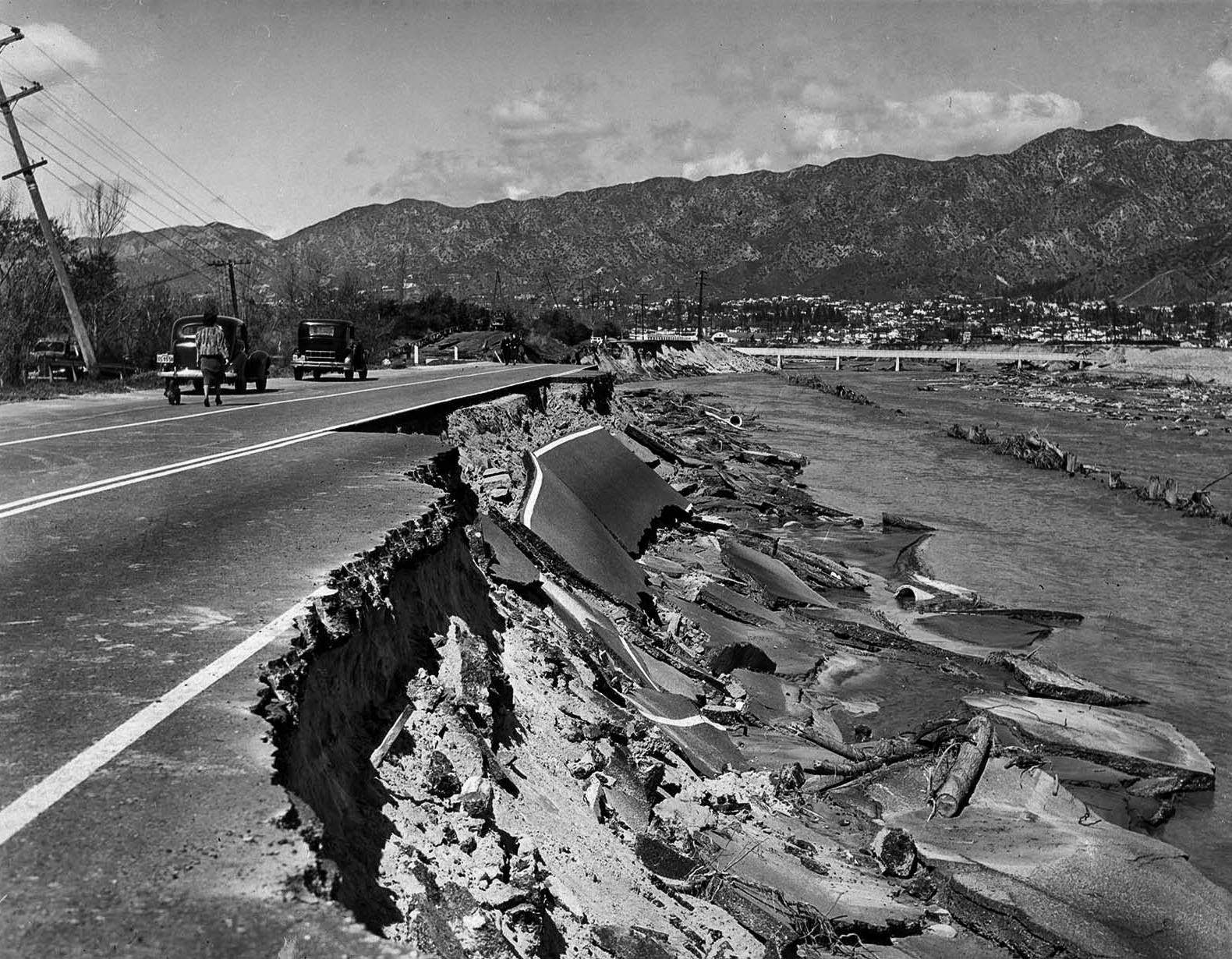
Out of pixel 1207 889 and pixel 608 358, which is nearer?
pixel 1207 889

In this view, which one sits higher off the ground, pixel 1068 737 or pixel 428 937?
pixel 428 937

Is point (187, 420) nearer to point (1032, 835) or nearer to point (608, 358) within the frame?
point (1032, 835)

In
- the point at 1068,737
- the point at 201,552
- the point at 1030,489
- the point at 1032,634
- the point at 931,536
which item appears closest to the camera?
the point at 201,552

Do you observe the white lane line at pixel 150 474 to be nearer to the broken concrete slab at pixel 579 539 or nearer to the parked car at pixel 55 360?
the broken concrete slab at pixel 579 539

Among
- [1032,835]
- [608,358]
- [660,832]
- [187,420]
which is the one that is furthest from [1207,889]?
[608,358]

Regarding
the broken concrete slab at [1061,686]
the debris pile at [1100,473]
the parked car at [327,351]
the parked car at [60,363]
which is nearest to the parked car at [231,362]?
the parked car at [60,363]

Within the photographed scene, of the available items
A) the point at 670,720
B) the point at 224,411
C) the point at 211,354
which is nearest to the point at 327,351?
the point at 211,354

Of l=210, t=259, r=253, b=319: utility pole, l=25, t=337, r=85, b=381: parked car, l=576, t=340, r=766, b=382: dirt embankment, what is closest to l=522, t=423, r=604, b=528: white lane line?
l=25, t=337, r=85, b=381: parked car

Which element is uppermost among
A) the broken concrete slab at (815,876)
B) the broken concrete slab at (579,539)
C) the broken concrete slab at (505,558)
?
the broken concrete slab at (505,558)
